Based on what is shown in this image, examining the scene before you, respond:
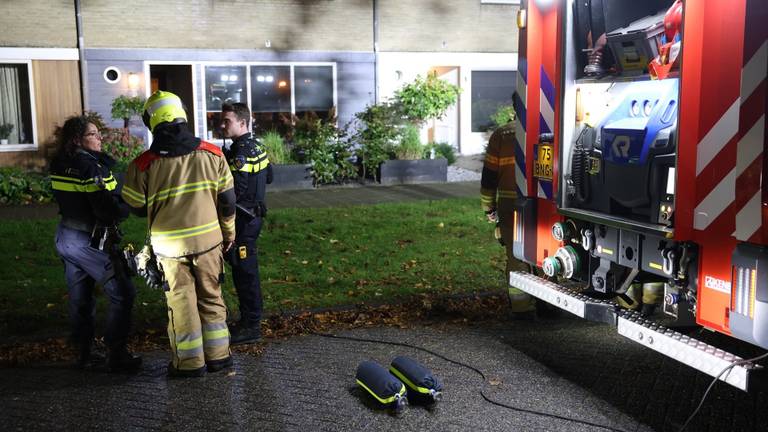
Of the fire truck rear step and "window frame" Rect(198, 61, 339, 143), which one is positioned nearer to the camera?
the fire truck rear step

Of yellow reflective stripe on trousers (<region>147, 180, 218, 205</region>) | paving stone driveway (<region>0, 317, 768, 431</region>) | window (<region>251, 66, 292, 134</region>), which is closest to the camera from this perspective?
paving stone driveway (<region>0, 317, 768, 431</region>)

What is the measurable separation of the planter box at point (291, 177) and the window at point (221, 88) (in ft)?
12.1

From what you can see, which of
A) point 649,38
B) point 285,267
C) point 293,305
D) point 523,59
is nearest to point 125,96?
point 285,267

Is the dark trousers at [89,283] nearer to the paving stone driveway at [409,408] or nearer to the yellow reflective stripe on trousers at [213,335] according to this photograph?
the paving stone driveway at [409,408]

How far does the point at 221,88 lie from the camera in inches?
704

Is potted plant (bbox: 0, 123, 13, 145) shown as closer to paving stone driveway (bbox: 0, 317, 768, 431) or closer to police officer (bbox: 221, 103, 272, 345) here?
police officer (bbox: 221, 103, 272, 345)

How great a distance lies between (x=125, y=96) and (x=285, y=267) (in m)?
9.89

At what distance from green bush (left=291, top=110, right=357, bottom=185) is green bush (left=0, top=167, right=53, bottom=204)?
14.9 feet

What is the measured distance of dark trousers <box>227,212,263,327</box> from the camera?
19.7ft

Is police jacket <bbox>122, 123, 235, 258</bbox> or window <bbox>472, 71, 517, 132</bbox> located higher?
window <bbox>472, 71, 517, 132</bbox>

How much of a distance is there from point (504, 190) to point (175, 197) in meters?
2.68

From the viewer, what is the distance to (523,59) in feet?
18.3

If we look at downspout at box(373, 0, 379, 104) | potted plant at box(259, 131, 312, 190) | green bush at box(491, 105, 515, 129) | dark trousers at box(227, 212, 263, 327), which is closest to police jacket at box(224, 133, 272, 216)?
dark trousers at box(227, 212, 263, 327)

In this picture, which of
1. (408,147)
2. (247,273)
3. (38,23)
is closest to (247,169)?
(247,273)
